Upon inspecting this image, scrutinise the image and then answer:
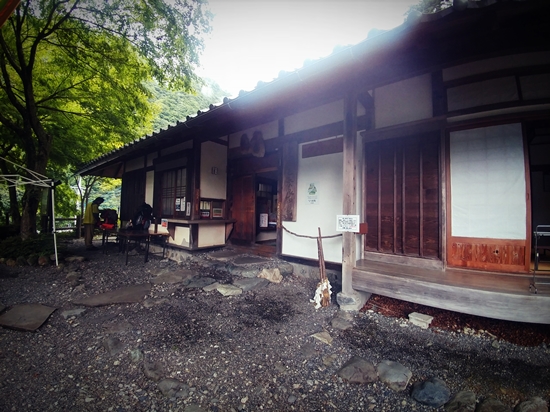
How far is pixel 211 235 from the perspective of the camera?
22.7 ft

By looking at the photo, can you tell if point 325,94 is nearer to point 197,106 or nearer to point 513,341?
point 513,341

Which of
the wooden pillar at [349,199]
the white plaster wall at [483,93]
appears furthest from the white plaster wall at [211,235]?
the white plaster wall at [483,93]

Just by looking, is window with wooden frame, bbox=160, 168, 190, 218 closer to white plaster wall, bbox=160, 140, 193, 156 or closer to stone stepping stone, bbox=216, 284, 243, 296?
white plaster wall, bbox=160, 140, 193, 156

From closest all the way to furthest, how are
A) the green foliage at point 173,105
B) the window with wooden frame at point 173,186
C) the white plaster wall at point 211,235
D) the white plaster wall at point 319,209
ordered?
the white plaster wall at point 319,209 < the white plaster wall at point 211,235 < the window with wooden frame at point 173,186 < the green foliage at point 173,105

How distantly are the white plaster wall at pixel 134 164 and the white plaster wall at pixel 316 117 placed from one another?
6647 mm

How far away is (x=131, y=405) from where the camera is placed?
197 centimetres

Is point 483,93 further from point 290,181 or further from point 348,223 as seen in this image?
point 290,181

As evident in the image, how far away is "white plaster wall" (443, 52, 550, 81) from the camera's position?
337 centimetres

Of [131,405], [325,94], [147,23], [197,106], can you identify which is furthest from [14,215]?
[197,106]

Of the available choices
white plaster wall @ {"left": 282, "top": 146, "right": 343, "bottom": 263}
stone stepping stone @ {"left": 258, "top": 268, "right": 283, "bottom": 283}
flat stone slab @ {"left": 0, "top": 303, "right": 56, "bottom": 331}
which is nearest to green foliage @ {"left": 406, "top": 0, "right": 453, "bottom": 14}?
white plaster wall @ {"left": 282, "top": 146, "right": 343, "bottom": 263}

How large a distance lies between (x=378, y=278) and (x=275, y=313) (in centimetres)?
162

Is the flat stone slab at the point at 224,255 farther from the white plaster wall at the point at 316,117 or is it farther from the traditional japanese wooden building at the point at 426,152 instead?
the white plaster wall at the point at 316,117

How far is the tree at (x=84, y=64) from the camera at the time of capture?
22.7 ft

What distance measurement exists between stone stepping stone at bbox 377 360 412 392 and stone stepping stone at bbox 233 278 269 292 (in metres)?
2.52
